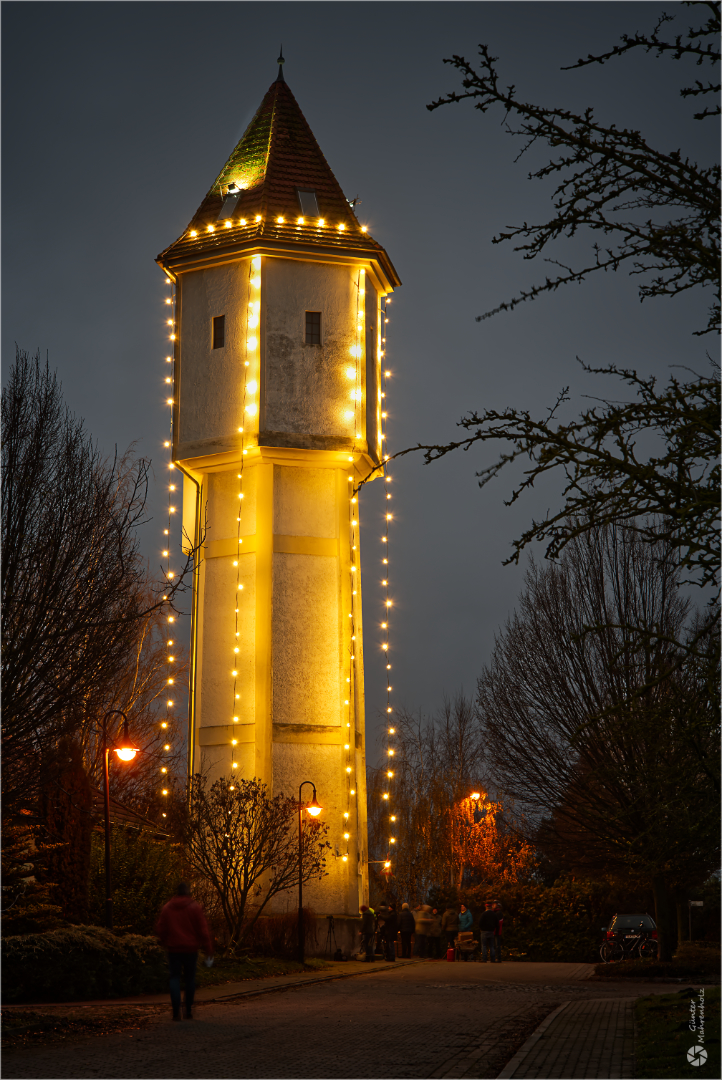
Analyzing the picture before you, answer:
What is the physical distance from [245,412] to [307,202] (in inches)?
262

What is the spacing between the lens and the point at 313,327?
31203 millimetres

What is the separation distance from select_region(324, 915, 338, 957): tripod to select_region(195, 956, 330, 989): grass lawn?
1.88 meters

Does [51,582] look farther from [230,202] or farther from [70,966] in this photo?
[230,202]

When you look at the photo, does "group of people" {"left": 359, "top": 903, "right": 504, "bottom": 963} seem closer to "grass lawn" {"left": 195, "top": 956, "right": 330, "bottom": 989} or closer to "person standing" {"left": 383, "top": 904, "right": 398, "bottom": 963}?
"person standing" {"left": 383, "top": 904, "right": 398, "bottom": 963}

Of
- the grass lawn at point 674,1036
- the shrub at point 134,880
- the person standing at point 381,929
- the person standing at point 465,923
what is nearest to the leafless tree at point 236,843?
the shrub at point 134,880

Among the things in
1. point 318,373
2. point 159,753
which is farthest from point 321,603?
A: point 159,753

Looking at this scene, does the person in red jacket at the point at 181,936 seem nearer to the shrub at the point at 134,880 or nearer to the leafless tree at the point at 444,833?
the shrub at the point at 134,880

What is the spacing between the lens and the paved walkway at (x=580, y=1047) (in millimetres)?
9617

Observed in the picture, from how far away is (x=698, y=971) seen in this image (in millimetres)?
22422

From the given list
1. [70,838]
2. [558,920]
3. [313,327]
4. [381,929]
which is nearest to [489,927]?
[381,929]

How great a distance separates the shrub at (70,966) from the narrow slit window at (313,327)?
17825 mm

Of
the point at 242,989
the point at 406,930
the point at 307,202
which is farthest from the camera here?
the point at 307,202

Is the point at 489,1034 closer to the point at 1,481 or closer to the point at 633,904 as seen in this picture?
the point at 1,481

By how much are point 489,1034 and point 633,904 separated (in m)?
28.1
